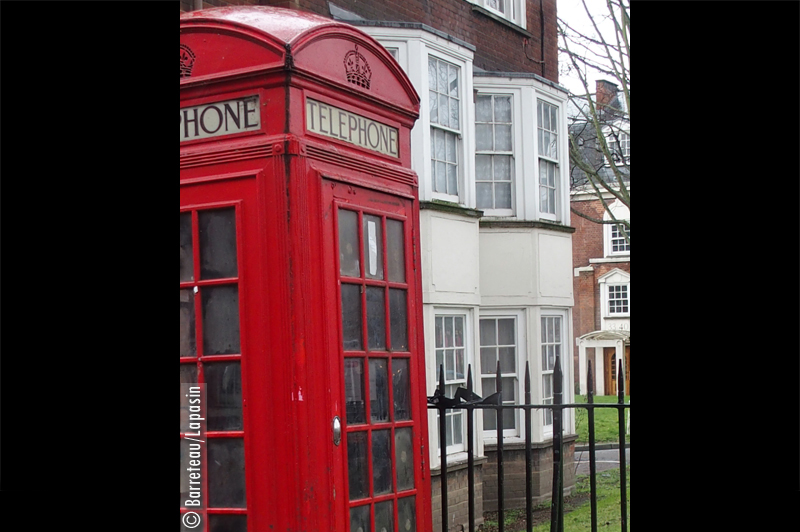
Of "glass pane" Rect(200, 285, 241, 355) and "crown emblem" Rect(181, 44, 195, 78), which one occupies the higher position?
"crown emblem" Rect(181, 44, 195, 78)

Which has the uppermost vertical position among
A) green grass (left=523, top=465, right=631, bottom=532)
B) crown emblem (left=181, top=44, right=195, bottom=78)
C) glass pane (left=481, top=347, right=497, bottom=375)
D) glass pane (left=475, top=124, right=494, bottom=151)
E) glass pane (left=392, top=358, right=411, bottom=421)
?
glass pane (left=475, top=124, right=494, bottom=151)

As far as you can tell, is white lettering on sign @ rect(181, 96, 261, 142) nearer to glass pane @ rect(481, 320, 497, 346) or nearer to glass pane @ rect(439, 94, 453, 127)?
glass pane @ rect(439, 94, 453, 127)

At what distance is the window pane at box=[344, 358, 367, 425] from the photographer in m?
3.97

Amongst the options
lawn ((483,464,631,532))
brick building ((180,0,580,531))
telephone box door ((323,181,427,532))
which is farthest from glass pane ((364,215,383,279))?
lawn ((483,464,631,532))

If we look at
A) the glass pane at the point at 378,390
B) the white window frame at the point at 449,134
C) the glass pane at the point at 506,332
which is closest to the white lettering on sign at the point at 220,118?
the glass pane at the point at 378,390

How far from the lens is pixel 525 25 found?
13.6 meters

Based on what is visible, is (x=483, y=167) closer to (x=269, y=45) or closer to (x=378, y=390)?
(x=378, y=390)

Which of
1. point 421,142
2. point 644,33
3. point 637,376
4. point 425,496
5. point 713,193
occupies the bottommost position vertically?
point 425,496

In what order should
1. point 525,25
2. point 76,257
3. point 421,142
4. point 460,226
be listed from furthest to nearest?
point 525,25
point 460,226
point 421,142
point 76,257

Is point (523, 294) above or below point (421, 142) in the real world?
below

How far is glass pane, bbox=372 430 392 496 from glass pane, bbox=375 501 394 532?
0.06 metres

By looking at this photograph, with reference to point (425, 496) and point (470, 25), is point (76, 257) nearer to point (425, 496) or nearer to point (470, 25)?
point (425, 496)

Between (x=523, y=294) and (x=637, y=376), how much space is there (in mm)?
8785

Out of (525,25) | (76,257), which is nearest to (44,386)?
(76,257)
